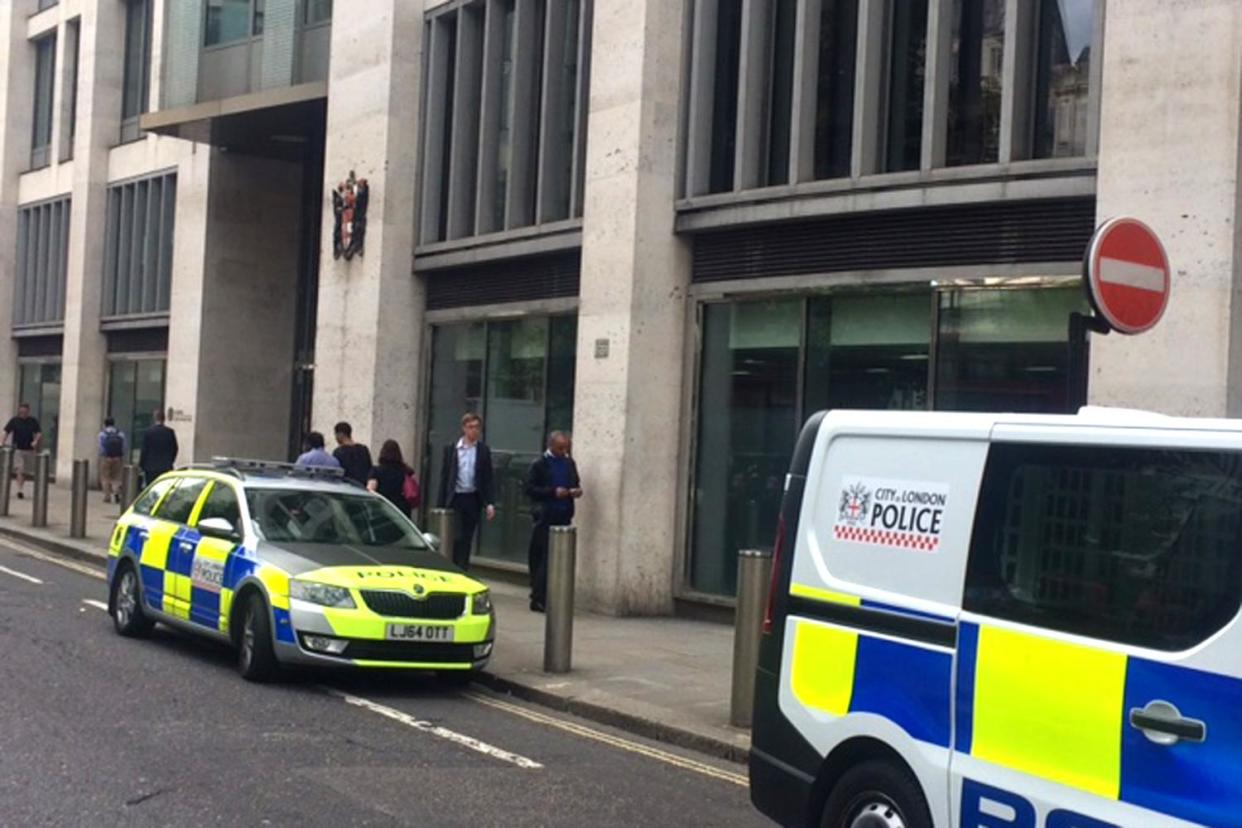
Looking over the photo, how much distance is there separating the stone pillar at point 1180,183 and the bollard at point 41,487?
647 inches

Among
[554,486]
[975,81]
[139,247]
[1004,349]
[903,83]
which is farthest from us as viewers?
[139,247]

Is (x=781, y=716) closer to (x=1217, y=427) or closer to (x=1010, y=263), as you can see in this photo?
(x=1217, y=427)

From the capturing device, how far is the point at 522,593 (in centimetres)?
1706

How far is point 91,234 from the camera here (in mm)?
31656

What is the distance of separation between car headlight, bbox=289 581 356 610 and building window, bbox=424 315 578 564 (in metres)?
6.52

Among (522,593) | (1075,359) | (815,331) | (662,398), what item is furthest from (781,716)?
(522,593)

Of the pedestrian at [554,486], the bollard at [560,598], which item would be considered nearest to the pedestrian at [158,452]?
the pedestrian at [554,486]

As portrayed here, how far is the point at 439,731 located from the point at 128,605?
4336 mm

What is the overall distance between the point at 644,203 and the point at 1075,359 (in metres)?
7.97

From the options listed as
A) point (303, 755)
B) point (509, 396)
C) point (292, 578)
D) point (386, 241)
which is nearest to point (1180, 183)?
point (292, 578)

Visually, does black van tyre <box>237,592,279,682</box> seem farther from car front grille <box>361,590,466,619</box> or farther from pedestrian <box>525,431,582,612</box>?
pedestrian <box>525,431,582,612</box>

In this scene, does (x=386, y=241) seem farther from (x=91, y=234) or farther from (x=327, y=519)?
(x=91, y=234)

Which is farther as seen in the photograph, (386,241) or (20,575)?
(386,241)

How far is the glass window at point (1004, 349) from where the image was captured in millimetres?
11789
